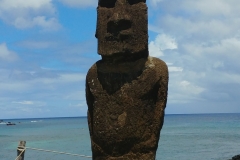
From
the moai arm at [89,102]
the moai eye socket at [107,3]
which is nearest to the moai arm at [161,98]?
the moai arm at [89,102]

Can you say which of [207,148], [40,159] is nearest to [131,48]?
[40,159]

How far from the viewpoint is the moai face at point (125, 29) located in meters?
5.28

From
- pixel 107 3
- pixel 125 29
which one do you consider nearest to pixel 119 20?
pixel 125 29

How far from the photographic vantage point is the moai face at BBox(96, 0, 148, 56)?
5.28m

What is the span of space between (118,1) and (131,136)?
5.46 ft

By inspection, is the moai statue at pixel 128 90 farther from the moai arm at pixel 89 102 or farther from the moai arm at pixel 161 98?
the moai arm at pixel 89 102

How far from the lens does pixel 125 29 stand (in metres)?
5.31

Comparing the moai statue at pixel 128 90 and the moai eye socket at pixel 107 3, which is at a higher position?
the moai eye socket at pixel 107 3

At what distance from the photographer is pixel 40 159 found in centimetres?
2448

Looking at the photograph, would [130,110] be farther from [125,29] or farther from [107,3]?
[107,3]

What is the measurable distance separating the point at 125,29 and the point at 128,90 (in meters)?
0.75

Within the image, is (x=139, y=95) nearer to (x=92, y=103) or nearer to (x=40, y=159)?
(x=92, y=103)

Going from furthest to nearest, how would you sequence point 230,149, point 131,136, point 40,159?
point 230,149
point 40,159
point 131,136

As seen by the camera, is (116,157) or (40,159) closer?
(116,157)
